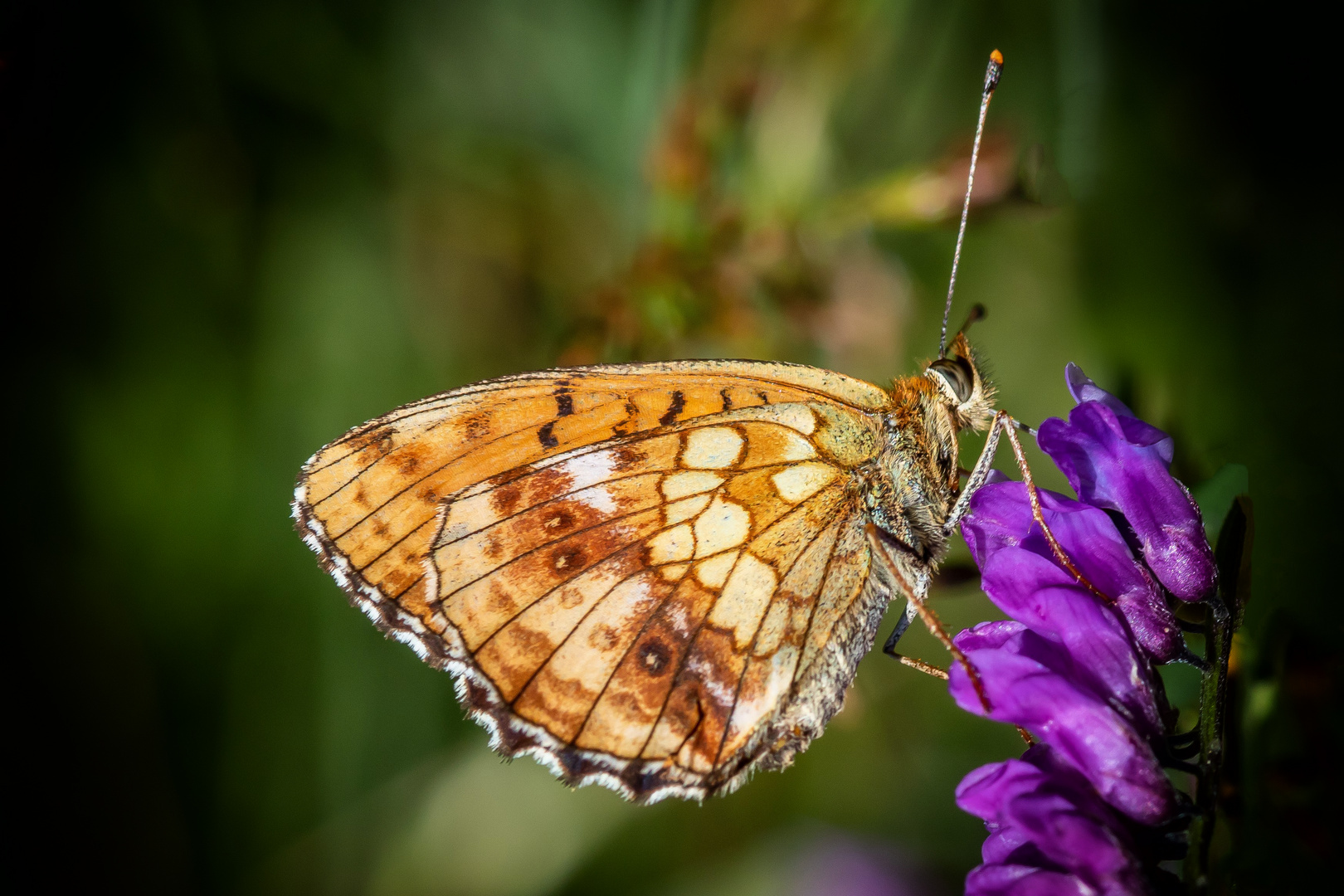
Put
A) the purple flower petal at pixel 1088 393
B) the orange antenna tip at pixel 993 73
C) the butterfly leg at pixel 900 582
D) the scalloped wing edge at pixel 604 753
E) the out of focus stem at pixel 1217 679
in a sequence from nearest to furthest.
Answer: the out of focus stem at pixel 1217 679
the purple flower petal at pixel 1088 393
the butterfly leg at pixel 900 582
the scalloped wing edge at pixel 604 753
the orange antenna tip at pixel 993 73

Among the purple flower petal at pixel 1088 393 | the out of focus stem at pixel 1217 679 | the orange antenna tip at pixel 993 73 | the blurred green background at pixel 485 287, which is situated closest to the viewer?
the out of focus stem at pixel 1217 679

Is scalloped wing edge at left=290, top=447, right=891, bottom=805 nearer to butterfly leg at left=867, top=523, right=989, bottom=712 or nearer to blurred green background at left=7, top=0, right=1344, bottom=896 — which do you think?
butterfly leg at left=867, top=523, right=989, bottom=712

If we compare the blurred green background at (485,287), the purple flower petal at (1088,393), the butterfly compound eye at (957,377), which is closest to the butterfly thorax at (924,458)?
the butterfly compound eye at (957,377)

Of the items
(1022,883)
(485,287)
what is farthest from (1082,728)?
(485,287)

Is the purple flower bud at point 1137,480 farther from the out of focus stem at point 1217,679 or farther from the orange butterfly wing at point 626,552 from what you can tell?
the orange butterfly wing at point 626,552

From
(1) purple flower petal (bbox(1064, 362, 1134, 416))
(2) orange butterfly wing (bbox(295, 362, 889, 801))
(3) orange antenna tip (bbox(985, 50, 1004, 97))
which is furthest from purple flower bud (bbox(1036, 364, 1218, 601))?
(3) orange antenna tip (bbox(985, 50, 1004, 97))

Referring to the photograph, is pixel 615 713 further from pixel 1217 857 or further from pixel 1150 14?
pixel 1150 14
